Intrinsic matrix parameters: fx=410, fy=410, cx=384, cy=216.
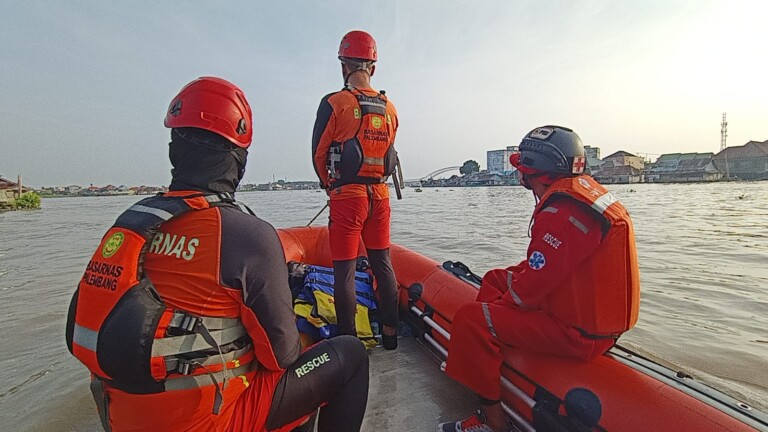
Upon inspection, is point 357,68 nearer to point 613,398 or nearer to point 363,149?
point 363,149

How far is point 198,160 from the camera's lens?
1.26m

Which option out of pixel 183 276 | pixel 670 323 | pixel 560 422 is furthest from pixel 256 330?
pixel 670 323

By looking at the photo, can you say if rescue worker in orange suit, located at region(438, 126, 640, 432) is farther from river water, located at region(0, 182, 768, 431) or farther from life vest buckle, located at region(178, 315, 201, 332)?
river water, located at region(0, 182, 768, 431)

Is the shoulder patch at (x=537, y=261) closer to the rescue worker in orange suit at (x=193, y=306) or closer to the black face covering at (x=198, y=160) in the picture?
the rescue worker in orange suit at (x=193, y=306)

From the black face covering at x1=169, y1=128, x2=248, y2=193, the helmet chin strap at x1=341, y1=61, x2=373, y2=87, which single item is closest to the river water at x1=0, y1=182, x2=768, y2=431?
the black face covering at x1=169, y1=128, x2=248, y2=193

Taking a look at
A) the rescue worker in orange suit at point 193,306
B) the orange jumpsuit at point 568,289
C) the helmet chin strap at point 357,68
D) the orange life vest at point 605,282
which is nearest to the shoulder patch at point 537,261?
the orange jumpsuit at point 568,289

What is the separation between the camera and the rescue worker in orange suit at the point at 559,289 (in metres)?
1.56

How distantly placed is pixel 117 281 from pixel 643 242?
806 centimetres

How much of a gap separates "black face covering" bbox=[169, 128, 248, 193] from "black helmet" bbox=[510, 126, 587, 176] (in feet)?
4.28

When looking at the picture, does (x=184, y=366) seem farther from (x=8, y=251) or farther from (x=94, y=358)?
(x=8, y=251)

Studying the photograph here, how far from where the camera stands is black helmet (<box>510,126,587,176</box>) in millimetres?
1796

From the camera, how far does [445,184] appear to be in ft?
291

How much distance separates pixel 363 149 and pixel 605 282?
4.80ft

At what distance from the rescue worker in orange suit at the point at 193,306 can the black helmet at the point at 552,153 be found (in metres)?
1.23
